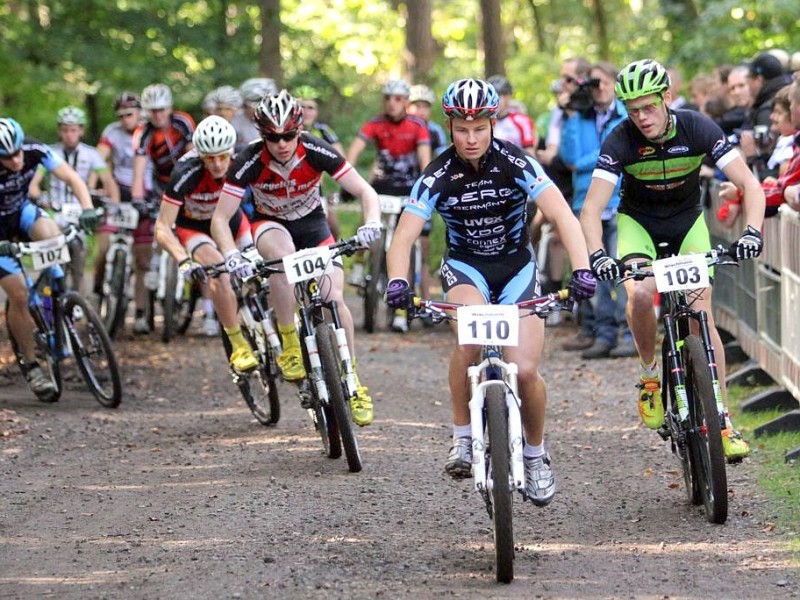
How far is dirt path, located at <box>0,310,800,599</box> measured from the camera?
237 inches

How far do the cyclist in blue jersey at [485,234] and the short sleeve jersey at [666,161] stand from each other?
805 mm

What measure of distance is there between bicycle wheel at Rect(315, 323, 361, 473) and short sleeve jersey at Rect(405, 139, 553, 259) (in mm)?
1470

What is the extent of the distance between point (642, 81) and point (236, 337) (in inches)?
152

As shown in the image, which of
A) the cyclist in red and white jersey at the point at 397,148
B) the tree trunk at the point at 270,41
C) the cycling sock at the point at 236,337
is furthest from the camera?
the tree trunk at the point at 270,41

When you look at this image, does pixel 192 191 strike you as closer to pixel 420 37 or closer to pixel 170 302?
pixel 170 302

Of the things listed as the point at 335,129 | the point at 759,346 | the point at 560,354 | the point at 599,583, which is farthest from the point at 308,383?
the point at 335,129

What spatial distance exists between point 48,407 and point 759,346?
5587mm

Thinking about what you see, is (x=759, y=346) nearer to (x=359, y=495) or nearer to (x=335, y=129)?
(x=359, y=495)

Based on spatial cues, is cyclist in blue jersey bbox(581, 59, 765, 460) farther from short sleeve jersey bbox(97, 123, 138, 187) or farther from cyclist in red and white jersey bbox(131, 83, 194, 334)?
short sleeve jersey bbox(97, 123, 138, 187)

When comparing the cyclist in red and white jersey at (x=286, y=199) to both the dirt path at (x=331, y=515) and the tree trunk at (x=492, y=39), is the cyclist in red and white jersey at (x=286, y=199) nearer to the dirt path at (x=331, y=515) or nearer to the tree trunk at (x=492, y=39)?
the dirt path at (x=331, y=515)

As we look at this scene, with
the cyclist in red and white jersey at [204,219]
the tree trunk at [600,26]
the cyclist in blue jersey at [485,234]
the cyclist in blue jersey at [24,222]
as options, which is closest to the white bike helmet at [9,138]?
the cyclist in blue jersey at [24,222]

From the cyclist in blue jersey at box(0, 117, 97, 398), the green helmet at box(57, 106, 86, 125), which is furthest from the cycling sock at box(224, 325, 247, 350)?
the green helmet at box(57, 106, 86, 125)

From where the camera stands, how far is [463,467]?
6395 mm

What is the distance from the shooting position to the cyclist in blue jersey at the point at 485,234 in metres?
6.52
